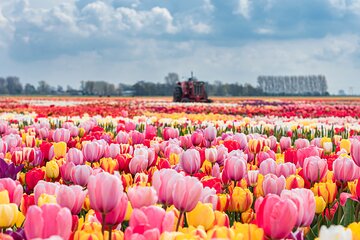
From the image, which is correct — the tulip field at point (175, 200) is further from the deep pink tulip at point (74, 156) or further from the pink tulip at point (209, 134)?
the pink tulip at point (209, 134)

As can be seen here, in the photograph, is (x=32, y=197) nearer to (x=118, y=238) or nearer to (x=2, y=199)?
(x=2, y=199)

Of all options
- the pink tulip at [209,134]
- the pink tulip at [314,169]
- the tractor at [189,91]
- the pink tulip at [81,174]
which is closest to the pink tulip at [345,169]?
the pink tulip at [314,169]

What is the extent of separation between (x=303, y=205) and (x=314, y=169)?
1202mm

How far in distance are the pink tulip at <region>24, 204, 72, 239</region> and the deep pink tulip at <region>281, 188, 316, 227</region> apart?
688 millimetres

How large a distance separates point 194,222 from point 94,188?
38 centimetres

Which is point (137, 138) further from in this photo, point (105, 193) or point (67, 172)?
point (105, 193)

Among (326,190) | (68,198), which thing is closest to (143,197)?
(68,198)

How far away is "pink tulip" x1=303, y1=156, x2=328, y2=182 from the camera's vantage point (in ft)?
9.68

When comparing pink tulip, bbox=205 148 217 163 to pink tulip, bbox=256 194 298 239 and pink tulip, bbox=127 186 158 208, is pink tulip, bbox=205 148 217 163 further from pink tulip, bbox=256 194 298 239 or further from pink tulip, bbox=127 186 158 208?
pink tulip, bbox=256 194 298 239

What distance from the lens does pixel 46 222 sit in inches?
56.8

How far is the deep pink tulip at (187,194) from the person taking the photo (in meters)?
1.81

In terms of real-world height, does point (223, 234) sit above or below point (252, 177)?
above

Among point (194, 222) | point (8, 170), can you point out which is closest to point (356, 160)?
point (194, 222)

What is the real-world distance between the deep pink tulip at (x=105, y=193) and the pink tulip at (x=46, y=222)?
0.20 meters
